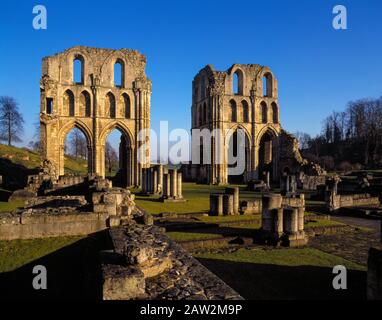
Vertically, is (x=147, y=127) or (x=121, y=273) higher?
(x=147, y=127)

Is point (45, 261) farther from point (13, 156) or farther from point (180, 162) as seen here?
point (180, 162)

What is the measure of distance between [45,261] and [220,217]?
835 centimetres

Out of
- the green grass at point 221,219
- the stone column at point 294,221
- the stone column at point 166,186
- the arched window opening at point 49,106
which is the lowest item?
the green grass at point 221,219

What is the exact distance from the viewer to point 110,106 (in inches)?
1261

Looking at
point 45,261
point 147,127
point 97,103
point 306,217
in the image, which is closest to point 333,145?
point 147,127

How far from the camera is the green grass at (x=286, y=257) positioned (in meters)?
8.32

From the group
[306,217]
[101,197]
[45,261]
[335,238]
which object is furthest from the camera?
[306,217]

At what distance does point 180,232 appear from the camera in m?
11.6

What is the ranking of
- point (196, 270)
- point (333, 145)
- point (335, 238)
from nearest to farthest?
point (196, 270) → point (335, 238) → point (333, 145)

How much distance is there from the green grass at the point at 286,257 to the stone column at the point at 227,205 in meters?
5.62

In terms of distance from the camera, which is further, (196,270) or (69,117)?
(69,117)

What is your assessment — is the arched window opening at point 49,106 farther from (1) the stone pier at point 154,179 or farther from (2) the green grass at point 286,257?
(2) the green grass at point 286,257

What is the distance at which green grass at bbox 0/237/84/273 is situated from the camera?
301 inches

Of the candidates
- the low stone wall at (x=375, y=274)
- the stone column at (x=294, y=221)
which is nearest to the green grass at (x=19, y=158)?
the stone column at (x=294, y=221)
